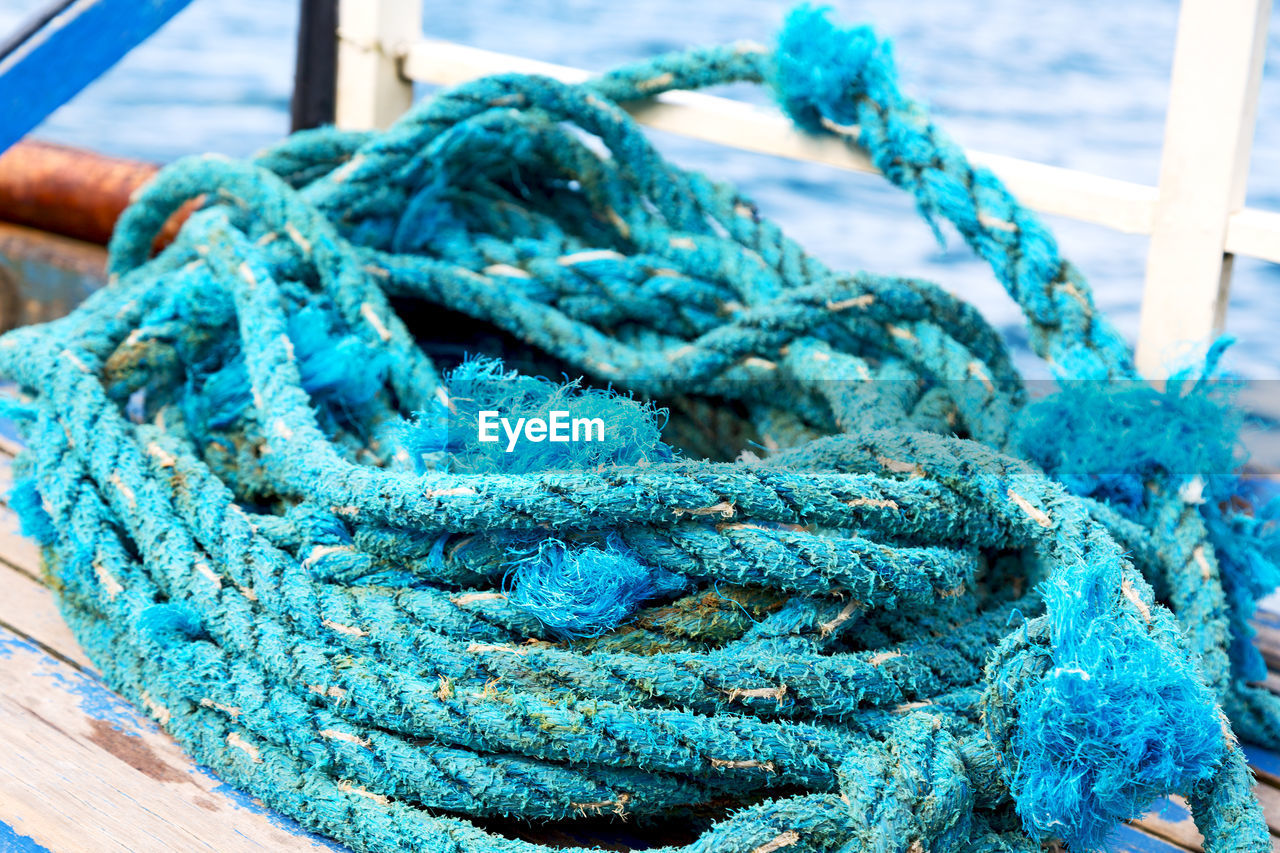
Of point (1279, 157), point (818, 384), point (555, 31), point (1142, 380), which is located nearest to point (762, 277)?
point (818, 384)

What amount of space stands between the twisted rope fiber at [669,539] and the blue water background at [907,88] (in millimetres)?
246

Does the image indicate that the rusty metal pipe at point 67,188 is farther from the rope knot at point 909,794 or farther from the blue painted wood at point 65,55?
the rope knot at point 909,794

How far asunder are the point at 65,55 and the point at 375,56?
67 cm

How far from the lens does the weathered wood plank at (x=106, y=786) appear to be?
962 mm

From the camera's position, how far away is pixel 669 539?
1040mm

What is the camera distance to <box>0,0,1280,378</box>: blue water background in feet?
17.9

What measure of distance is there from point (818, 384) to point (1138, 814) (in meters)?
0.62

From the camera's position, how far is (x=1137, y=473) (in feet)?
4.25

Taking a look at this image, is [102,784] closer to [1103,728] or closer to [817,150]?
[1103,728]

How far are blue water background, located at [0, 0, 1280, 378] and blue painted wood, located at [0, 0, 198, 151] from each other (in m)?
0.76

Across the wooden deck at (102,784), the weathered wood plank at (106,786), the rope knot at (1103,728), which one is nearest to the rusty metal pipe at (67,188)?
the wooden deck at (102,784)

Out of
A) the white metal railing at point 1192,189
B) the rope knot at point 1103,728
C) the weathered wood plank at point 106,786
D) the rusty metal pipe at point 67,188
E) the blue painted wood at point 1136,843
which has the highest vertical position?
the white metal railing at point 1192,189

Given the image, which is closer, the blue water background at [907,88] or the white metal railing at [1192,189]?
the white metal railing at [1192,189]

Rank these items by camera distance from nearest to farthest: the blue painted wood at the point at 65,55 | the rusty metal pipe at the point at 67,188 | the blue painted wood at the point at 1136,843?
the blue painted wood at the point at 1136,843
the blue painted wood at the point at 65,55
the rusty metal pipe at the point at 67,188
